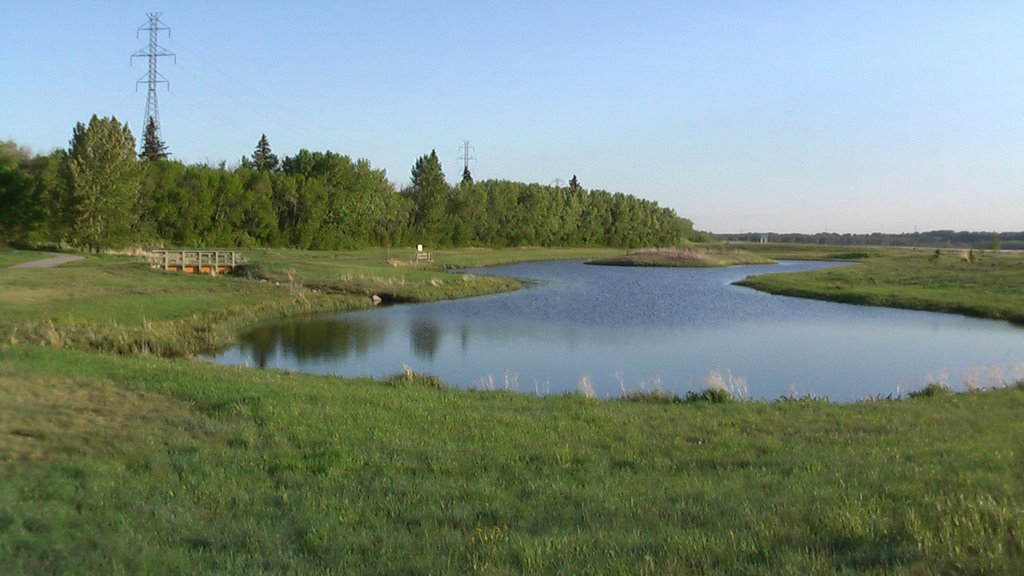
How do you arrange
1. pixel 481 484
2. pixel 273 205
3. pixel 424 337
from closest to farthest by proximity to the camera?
pixel 481 484, pixel 424 337, pixel 273 205

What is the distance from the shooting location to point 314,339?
2567 cm

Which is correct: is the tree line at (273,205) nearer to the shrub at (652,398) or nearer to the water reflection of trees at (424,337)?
the water reflection of trees at (424,337)

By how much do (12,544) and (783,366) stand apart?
1895 cm

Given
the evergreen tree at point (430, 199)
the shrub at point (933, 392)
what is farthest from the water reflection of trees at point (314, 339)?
the evergreen tree at point (430, 199)

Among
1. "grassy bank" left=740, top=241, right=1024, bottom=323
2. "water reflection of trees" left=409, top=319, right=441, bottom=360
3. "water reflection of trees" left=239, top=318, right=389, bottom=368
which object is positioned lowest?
"water reflection of trees" left=239, top=318, right=389, bottom=368

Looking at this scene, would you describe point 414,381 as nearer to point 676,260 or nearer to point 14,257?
point 14,257

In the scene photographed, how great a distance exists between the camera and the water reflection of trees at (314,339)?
22.5 m

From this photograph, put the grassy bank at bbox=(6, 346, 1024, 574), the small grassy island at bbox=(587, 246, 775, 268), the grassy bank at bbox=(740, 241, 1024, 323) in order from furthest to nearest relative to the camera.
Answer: the small grassy island at bbox=(587, 246, 775, 268), the grassy bank at bbox=(740, 241, 1024, 323), the grassy bank at bbox=(6, 346, 1024, 574)

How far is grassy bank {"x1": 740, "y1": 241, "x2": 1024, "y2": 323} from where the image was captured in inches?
1467

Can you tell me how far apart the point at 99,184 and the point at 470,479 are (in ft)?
164

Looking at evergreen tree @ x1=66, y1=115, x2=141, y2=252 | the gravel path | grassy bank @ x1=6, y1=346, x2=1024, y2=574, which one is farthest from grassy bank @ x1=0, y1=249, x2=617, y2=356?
grassy bank @ x1=6, y1=346, x2=1024, y2=574

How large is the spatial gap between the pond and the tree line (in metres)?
27.2

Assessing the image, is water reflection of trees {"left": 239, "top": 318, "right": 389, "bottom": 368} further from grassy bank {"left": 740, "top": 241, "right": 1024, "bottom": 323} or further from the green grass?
grassy bank {"left": 740, "top": 241, "right": 1024, "bottom": 323}

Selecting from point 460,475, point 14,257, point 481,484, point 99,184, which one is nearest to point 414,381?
point 460,475
